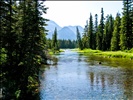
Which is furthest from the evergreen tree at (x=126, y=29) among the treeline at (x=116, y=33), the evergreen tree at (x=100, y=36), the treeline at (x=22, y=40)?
the treeline at (x=22, y=40)

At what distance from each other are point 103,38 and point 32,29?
88.7m

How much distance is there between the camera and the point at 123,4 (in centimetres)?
8669

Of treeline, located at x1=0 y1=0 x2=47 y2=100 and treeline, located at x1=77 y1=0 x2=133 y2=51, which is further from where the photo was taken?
treeline, located at x1=77 y1=0 x2=133 y2=51

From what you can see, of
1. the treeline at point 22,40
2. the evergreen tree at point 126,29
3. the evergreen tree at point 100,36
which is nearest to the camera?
the treeline at point 22,40

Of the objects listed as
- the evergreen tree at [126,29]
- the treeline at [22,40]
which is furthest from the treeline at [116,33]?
the treeline at [22,40]

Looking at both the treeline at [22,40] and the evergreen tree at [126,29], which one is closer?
the treeline at [22,40]

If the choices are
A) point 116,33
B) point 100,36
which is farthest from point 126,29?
point 100,36

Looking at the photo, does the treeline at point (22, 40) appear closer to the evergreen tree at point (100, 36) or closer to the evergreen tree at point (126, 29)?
the evergreen tree at point (126, 29)

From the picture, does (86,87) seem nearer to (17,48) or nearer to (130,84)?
(130,84)

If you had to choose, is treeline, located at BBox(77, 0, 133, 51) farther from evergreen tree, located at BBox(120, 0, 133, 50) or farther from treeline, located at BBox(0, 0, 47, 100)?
treeline, located at BBox(0, 0, 47, 100)

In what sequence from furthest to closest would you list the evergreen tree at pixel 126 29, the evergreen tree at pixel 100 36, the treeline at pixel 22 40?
the evergreen tree at pixel 100 36 → the evergreen tree at pixel 126 29 → the treeline at pixel 22 40

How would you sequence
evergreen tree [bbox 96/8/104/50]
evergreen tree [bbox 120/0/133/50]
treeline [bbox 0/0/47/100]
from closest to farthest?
treeline [bbox 0/0/47/100]
evergreen tree [bbox 120/0/133/50]
evergreen tree [bbox 96/8/104/50]

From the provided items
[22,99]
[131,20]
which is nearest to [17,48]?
[22,99]

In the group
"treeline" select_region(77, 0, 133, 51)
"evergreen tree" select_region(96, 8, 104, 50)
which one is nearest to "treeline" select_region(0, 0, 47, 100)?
"treeline" select_region(77, 0, 133, 51)
